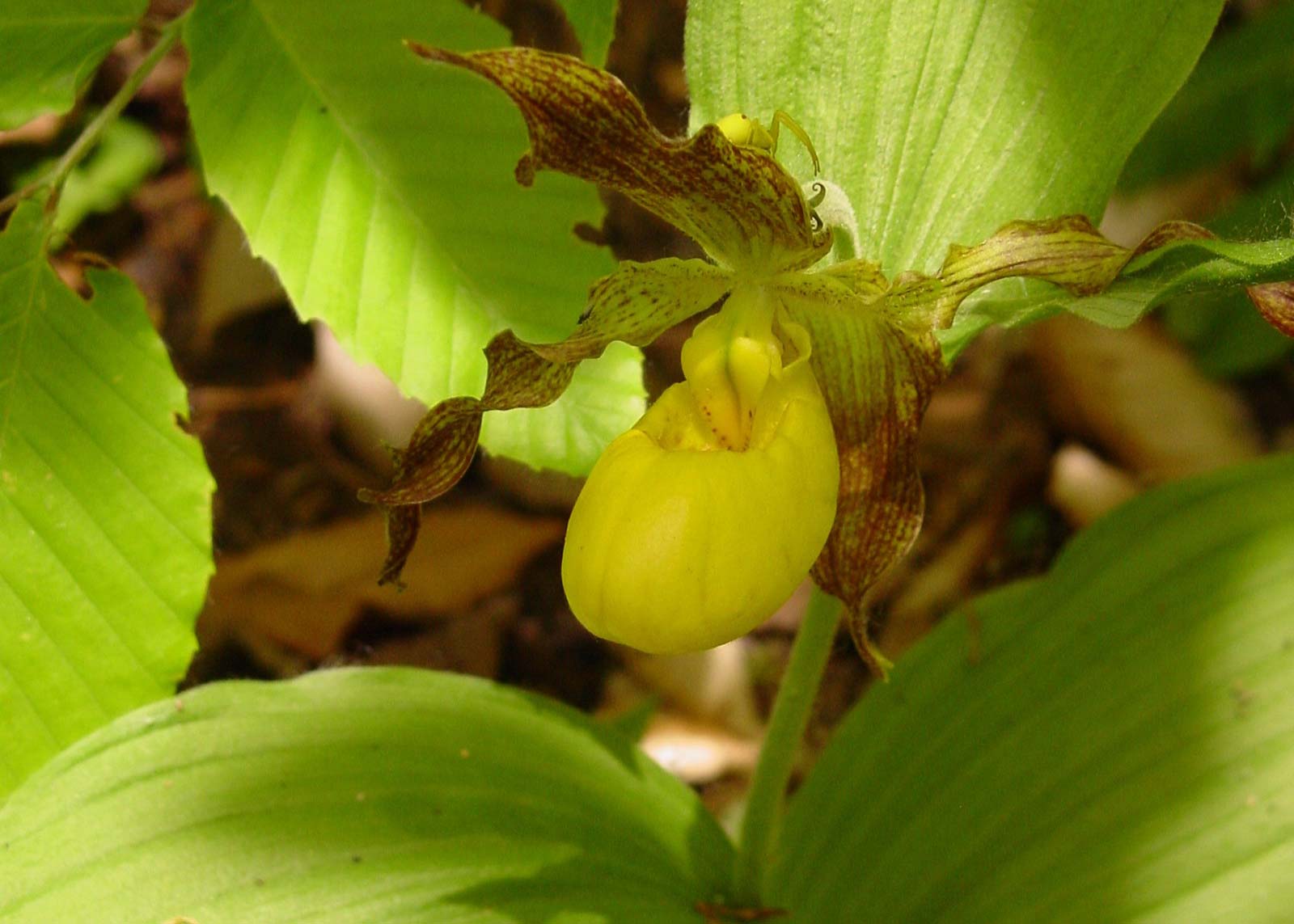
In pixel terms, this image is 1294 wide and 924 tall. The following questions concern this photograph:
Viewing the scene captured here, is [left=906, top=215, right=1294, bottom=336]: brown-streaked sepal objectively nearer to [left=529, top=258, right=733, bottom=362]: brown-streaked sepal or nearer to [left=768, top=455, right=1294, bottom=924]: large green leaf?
[left=529, top=258, right=733, bottom=362]: brown-streaked sepal

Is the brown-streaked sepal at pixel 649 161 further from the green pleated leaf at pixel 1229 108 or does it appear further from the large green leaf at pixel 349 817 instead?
the green pleated leaf at pixel 1229 108

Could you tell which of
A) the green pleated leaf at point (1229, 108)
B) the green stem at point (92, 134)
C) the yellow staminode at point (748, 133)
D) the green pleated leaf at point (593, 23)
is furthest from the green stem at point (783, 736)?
the green pleated leaf at point (1229, 108)

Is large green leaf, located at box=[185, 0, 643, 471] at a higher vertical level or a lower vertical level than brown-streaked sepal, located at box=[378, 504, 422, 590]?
higher

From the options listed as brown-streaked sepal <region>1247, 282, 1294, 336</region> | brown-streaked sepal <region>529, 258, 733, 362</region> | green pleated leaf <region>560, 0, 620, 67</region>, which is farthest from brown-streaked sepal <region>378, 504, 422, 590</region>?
brown-streaked sepal <region>1247, 282, 1294, 336</region>

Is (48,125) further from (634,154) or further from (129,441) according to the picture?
(634,154)

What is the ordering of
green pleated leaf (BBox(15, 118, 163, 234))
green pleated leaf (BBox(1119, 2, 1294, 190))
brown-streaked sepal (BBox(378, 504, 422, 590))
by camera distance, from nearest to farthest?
brown-streaked sepal (BBox(378, 504, 422, 590)) → green pleated leaf (BBox(1119, 2, 1294, 190)) → green pleated leaf (BBox(15, 118, 163, 234))

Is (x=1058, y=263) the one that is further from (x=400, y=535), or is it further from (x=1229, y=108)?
(x=1229, y=108)

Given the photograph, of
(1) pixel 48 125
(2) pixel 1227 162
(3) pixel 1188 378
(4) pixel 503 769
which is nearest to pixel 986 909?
(4) pixel 503 769
